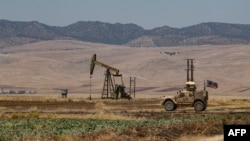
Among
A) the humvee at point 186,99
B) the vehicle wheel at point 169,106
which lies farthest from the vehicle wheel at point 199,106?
the vehicle wheel at point 169,106

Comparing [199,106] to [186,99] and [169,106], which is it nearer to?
[186,99]

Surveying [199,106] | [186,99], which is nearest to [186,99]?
[186,99]

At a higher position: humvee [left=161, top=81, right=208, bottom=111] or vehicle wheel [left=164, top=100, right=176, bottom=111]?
humvee [left=161, top=81, right=208, bottom=111]

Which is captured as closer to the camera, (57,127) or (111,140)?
(111,140)

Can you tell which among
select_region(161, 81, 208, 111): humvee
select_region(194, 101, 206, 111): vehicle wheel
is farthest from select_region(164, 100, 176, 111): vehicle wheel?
A: select_region(194, 101, 206, 111): vehicle wheel

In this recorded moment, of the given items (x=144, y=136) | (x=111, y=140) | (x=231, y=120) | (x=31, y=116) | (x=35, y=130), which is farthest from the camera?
(x=31, y=116)

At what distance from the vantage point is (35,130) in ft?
112

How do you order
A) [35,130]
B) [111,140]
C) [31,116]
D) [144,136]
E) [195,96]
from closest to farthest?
[111,140] < [144,136] < [35,130] < [31,116] < [195,96]

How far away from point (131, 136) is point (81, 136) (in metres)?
2.57

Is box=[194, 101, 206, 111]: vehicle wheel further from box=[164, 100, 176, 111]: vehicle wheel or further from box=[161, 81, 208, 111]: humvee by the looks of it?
box=[164, 100, 176, 111]: vehicle wheel

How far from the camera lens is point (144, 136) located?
30078mm

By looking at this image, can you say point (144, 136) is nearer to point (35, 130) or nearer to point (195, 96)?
point (35, 130)

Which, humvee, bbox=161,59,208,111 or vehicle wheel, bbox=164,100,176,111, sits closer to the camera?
humvee, bbox=161,59,208,111

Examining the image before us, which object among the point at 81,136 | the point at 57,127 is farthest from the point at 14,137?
the point at 57,127
